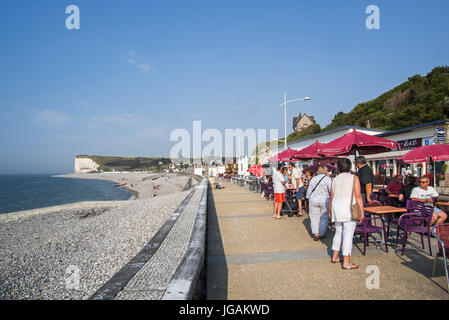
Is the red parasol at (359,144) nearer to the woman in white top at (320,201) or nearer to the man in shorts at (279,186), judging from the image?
the man in shorts at (279,186)

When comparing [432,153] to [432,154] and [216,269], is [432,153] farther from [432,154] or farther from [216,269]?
[216,269]

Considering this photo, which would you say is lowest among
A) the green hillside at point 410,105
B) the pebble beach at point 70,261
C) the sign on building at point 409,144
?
the pebble beach at point 70,261

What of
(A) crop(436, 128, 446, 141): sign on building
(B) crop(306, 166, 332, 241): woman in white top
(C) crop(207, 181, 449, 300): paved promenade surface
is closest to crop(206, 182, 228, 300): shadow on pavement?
(C) crop(207, 181, 449, 300): paved promenade surface

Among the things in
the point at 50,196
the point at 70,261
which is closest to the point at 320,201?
the point at 70,261

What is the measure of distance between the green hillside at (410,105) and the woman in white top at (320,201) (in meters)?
41.6

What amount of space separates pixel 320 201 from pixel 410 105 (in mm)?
51064

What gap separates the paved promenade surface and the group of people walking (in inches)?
13.7

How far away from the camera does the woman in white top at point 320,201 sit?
5508 millimetres

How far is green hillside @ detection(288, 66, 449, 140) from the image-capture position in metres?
40.5

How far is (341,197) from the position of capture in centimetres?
418

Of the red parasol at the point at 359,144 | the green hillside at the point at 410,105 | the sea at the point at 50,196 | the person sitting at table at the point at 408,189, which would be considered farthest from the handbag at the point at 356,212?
the green hillside at the point at 410,105
